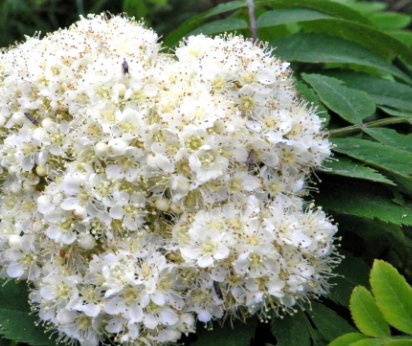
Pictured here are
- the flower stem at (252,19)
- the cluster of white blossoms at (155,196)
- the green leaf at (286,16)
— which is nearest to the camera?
the cluster of white blossoms at (155,196)

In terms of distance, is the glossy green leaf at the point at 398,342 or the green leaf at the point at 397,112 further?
the green leaf at the point at 397,112

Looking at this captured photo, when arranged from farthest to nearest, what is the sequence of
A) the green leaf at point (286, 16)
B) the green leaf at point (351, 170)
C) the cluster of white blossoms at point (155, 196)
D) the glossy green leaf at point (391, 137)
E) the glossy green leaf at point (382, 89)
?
the green leaf at point (286, 16) < the glossy green leaf at point (382, 89) < the glossy green leaf at point (391, 137) < the green leaf at point (351, 170) < the cluster of white blossoms at point (155, 196)

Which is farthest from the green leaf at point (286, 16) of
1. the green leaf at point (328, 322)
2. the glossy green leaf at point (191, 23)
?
the green leaf at point (328, 322)

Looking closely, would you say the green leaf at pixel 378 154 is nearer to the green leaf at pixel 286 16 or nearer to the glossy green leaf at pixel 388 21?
the green leaf at pixel 286 16

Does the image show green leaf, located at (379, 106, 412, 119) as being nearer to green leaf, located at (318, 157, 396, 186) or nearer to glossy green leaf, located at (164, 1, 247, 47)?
green leaf, located at (318, 157, 396, 186)

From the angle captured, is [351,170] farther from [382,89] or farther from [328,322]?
[382,89]

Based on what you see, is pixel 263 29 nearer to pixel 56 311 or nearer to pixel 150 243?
pixel 150 243

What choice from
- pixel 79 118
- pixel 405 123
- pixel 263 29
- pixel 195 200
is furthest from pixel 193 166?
pixel 263 29
